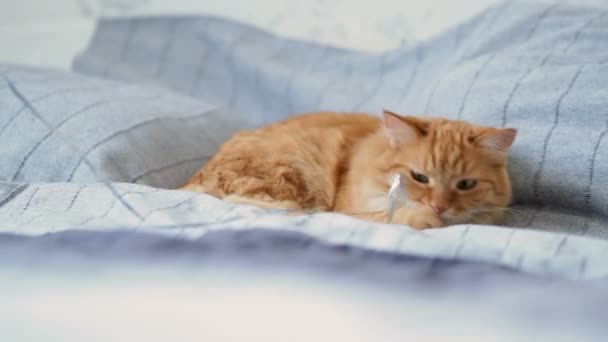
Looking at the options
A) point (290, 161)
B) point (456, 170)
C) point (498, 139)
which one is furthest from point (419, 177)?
point (290, 161)

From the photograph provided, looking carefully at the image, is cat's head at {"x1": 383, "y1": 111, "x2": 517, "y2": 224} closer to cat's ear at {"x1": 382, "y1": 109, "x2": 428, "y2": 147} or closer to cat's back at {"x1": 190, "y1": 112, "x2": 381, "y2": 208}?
cat's ear at {"x1": 382, "y1": 109, "x2": 428, "y2": 147}

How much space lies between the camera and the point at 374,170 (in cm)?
135

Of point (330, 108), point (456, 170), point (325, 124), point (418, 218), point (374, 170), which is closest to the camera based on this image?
point (418, 218)

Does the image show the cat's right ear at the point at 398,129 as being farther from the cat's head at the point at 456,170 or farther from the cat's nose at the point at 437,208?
the cat's nose at the point at 437,208

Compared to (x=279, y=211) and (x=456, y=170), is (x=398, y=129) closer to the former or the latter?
(x=456, y=170)

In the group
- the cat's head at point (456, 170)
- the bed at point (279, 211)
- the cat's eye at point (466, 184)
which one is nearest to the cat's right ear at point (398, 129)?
the cat's head at point (456, 170)

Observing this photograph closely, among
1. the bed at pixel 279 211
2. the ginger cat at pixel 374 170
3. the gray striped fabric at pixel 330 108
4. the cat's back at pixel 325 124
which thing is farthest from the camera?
the cat's back at pixel 325 124

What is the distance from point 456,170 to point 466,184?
5cm

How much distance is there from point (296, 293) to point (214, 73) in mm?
1647

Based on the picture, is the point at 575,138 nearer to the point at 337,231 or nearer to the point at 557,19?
the point at 557,19

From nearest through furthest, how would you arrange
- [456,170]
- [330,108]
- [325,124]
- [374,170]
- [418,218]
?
[418,218]
[456,170]
[374,170]
[325,124]
[330,108]

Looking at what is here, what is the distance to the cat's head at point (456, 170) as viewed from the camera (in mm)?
1228

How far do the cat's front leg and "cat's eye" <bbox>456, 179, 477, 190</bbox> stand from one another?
0.37ft

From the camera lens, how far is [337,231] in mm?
895
